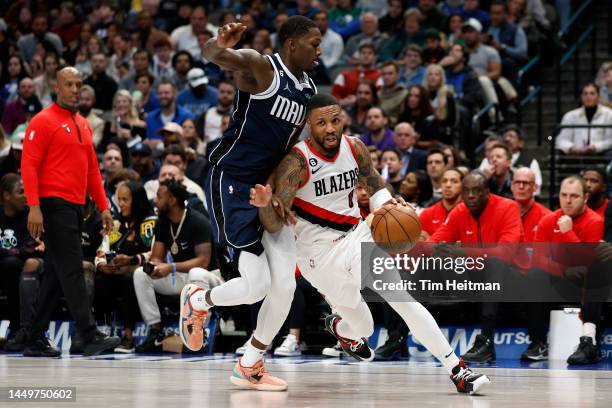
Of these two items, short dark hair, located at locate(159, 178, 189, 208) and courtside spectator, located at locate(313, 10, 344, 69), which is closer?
short dark hair, located at locate(159, 178, 189, 208)

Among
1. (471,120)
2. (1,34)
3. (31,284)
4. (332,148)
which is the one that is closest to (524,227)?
(471,120)

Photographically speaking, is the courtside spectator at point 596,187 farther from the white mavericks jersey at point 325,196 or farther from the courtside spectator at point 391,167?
the white mavericks jersey at point 325,196

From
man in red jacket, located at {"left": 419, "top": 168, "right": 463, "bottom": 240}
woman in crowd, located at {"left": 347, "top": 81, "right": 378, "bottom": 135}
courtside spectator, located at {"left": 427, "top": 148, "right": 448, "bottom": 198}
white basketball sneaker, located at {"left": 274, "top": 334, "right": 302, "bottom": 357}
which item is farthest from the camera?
woman in crowd, located at {"left": 347, "top": 81, "right": 378, "bottom": 135}

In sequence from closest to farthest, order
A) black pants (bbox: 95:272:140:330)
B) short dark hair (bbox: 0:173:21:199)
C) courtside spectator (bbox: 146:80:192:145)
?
1. black pants (bbox: 95:272:140:330)
2. short dark hair (bbox: 0:173:21:199)
3. courtside spectator (bbox: 146:80:192:145)

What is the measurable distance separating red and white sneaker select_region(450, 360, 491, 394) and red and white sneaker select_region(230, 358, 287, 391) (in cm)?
111

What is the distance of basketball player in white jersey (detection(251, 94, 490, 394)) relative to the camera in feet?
21.8

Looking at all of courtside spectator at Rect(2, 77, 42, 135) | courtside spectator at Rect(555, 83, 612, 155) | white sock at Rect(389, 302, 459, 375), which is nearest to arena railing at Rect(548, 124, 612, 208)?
courtside spectator at Rect(555, 83, 612, 155)

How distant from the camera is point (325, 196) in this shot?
22.6 feet

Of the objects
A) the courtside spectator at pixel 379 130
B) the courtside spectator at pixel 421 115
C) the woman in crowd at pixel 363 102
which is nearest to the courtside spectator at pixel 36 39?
the woman in crowd at pixel 363 102

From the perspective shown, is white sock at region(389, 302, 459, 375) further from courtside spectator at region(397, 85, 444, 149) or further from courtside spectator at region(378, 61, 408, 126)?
courtside spectator at region(378, 61, 408, 126)

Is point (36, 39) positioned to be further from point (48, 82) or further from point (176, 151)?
point (176, 151)

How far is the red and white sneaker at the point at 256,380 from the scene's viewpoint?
6.94m

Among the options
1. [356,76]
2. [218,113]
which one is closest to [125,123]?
[218,113]

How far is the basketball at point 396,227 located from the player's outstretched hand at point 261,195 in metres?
0.69
